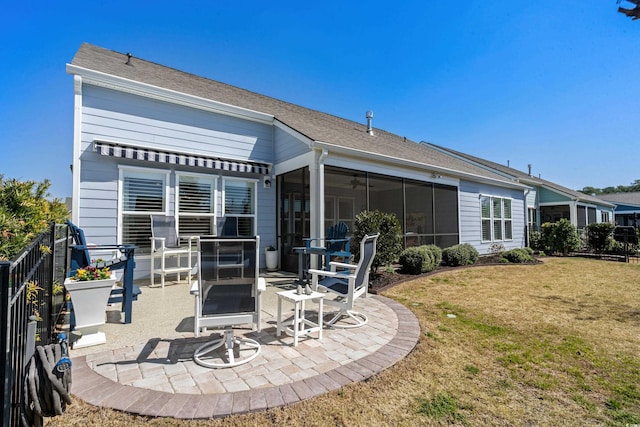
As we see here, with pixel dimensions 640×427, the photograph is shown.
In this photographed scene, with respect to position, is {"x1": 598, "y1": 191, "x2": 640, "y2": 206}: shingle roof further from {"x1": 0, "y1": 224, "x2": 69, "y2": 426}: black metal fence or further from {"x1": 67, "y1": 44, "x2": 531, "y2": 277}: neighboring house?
{"x1": 0, "y1": 224, "x2": 69, "y2": 426}: black metal fence

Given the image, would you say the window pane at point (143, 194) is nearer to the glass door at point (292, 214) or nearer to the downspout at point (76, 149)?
the downspout at point (76, 149)

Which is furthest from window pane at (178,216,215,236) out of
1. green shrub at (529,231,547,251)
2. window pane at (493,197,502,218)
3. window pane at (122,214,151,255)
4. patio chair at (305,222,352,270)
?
green shrub at (529,231,547,251)

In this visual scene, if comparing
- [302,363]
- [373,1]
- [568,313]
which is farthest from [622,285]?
[373,1]

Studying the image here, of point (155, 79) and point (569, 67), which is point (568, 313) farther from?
point (155, 79)

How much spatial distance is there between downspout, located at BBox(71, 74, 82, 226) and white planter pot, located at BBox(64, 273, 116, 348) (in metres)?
3.44

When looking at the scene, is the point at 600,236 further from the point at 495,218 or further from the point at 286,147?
the point at 286,147

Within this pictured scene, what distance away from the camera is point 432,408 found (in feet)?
7.07

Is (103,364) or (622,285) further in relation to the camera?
(622,285)

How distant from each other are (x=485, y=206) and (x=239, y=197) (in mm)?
10688

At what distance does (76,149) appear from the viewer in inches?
227

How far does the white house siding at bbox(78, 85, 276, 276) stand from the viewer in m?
5.93

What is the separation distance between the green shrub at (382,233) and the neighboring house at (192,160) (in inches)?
37.5

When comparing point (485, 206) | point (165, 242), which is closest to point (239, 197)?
point (165, 242)

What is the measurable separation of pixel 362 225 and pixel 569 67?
7.75 m
